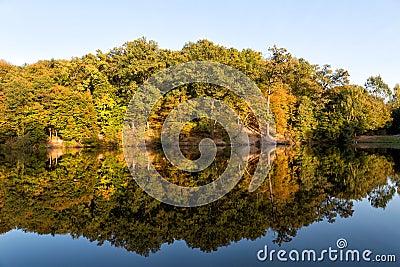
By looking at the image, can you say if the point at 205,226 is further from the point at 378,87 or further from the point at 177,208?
the point at 378,87

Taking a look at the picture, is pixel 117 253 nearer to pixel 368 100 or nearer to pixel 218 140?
pixel 218 140

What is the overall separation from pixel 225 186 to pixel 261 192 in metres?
1.90

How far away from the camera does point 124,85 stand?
42.7 m

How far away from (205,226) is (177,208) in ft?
7.41

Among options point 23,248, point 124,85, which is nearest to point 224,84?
point 124,85

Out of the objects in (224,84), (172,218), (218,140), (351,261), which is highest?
(224,84)

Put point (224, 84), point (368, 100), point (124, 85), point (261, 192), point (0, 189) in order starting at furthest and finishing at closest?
1. point (368, 100)
2. point (124, 85)
3. point (224, 84)
4. point (0, 189)
5. point (261, 192)

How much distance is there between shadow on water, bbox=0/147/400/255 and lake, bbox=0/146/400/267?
0.03 m

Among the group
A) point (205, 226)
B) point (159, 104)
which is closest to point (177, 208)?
point (205, 226)

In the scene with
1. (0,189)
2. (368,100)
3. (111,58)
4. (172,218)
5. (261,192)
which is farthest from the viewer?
(368,100)

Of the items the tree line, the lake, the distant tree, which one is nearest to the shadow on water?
the lake

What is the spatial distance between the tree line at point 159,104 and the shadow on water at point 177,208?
78.7ft

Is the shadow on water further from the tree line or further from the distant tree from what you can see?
the distant tree

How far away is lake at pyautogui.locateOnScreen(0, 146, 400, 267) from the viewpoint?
6.72m
